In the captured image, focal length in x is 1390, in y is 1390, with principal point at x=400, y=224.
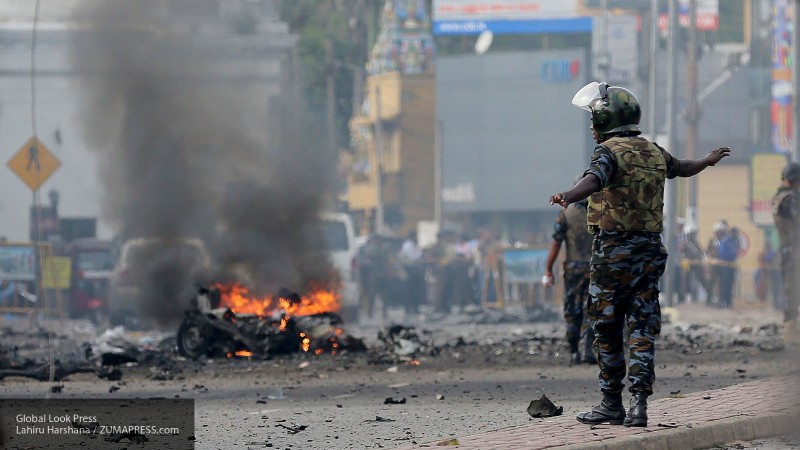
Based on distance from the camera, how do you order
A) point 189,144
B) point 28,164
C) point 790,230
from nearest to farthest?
point 790,230
point 28,164
point 189,144

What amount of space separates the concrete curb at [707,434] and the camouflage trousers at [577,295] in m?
4.18

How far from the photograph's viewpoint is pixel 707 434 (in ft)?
24.1

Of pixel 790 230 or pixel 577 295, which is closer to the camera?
pixel 577 295

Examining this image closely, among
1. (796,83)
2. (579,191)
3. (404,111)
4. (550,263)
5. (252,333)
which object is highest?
(404,111)

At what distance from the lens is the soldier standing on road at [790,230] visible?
14.1 meters

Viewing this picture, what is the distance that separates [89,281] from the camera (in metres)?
24.8

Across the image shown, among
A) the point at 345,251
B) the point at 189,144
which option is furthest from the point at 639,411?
the point at 345,251

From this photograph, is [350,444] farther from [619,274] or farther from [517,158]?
[517,158]

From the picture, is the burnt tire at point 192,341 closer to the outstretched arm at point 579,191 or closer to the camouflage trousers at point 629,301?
the camouflage trousers at point 629,301

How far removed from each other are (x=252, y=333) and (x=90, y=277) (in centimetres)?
1105

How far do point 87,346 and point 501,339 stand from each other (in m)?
5.57

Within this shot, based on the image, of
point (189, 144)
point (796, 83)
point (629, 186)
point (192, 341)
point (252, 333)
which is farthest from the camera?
point (796, 83)

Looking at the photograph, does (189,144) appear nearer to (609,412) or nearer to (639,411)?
(609,412)

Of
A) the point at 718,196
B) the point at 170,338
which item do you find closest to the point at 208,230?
the point at 170,338
